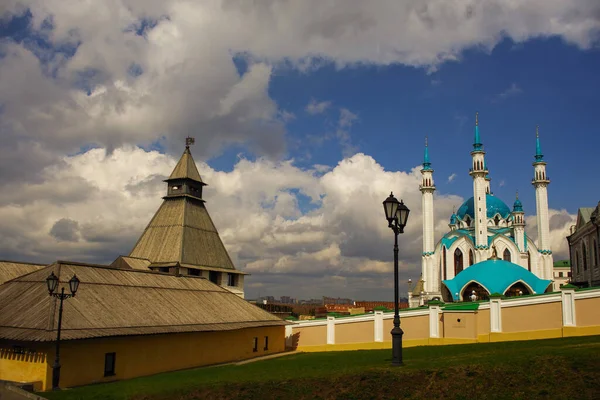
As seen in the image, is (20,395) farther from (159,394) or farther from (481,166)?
(481,166)

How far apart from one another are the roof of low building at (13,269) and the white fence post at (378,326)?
822 inches

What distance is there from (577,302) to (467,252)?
5215 centimetres

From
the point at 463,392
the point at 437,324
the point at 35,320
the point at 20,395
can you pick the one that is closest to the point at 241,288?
the point at 437,324

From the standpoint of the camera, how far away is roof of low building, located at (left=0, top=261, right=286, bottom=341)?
66.1 ft

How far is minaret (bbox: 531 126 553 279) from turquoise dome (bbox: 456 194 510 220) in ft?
32.1

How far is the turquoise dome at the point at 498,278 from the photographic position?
50.6 m

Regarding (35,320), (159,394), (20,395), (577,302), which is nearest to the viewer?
(159,394)

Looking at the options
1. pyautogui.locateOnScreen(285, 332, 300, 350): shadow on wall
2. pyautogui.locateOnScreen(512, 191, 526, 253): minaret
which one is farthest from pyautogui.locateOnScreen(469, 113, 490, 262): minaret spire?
pyautogui.locateOnScreen(285, 332, 300, 350): shadow on wall

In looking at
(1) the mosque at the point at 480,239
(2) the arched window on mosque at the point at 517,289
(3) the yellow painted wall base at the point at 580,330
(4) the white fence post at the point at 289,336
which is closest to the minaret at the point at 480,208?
(1) the mosque at the point at 480,239

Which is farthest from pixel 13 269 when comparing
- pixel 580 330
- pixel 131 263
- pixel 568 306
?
pixel 580 330

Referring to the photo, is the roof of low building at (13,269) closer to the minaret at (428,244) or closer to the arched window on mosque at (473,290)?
the arched window on mosque at (473,290)

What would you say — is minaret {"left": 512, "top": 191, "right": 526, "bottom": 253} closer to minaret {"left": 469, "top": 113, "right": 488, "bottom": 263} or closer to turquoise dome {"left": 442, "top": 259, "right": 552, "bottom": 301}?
minaret {"left": 469, "top": 113, "right": 488, "bottom": 263}

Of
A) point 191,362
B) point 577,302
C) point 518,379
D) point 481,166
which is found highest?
point 481,166

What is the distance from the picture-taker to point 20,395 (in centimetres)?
1595
